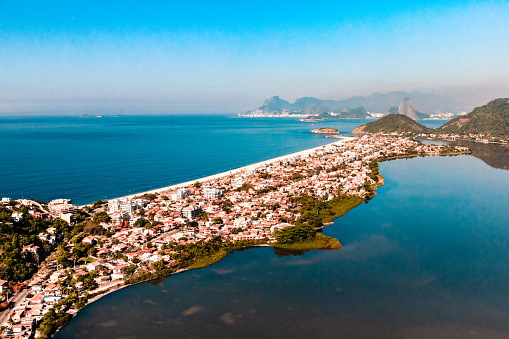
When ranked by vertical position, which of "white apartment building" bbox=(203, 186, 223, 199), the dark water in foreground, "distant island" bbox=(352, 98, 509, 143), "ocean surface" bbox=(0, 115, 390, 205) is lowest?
the dark water in foreground

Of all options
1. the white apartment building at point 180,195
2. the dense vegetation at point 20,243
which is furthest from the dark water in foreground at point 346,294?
the white apartment building at point 180,195

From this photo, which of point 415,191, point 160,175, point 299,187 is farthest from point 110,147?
point 415,191

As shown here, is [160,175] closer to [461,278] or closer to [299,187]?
[299,187]

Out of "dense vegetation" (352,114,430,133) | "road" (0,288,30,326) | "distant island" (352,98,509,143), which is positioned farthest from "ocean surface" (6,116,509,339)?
"dense vegetation" (352,114,430,133)

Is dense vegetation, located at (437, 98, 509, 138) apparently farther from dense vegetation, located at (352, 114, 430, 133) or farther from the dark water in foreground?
the dark water in foreground

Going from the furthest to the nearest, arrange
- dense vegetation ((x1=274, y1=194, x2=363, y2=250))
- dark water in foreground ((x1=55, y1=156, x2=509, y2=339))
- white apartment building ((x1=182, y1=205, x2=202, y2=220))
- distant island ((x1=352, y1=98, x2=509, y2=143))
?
1. distant island ((x1=352, y1=98, x2=509, y2=143))
2. white apartment building ((x1=182, y1=205, x2=202, y2=220))
3. dense vegetation ((x1=274, y1=194, x2=363, y2=250))
4. dark water in foreground ((x1=55, y1=156, x2=509, y2=339))

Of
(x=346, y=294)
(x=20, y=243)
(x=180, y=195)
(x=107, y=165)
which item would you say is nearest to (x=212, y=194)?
(x=180, y=195)

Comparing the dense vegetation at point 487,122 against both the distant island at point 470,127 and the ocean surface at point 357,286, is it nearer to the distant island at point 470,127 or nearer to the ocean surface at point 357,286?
the distant island at point 470,127
